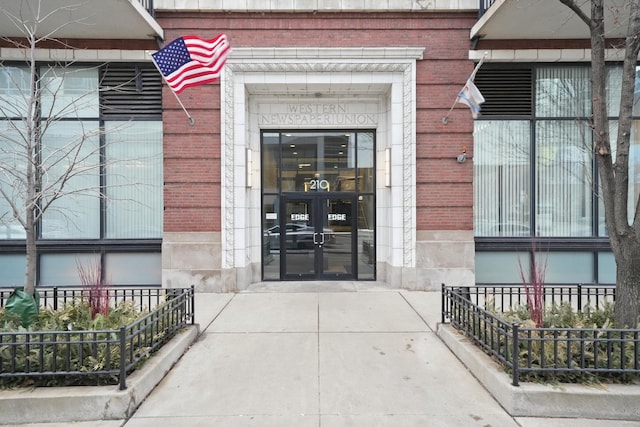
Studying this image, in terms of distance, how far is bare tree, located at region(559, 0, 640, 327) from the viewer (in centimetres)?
461

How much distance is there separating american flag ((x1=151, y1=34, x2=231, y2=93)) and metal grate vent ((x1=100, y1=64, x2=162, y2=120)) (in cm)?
197

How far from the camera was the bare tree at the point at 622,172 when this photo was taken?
4.61 m

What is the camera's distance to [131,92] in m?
9.30

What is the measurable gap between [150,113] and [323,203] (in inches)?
202

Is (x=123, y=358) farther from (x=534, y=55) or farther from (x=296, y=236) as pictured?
(x=534, y=55)

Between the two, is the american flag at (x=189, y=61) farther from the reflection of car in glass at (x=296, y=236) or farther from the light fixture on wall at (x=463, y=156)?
the light fixture on wall at (x=463, y=156)

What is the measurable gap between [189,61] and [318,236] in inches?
215

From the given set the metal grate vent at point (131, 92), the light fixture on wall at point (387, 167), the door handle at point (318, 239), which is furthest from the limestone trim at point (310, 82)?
the door handle at point (318, 239)

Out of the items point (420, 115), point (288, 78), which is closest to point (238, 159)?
point (288, 78)

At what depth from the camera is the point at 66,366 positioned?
3855mm

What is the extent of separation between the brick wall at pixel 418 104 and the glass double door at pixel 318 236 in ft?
6.72

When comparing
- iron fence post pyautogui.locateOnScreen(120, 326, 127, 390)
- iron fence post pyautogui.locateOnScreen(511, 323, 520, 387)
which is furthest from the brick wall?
iron fence post pyautogui.locateOnScreen(511, 323, 520, 387)

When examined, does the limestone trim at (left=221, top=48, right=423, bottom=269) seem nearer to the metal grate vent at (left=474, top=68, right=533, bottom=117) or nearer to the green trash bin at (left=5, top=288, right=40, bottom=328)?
the metal grate vent at (left=474, top=68, right=533, bottom=117)

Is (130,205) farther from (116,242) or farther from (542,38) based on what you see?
(542,38)
